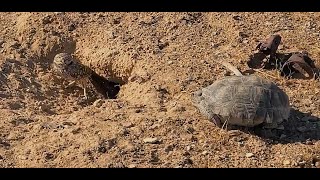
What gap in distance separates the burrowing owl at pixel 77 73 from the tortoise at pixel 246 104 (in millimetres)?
1606

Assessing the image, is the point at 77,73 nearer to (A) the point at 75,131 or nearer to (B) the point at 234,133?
(A) the point at 75,131

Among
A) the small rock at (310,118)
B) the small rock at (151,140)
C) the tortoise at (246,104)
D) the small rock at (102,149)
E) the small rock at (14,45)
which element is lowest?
the small rock at (102,149)

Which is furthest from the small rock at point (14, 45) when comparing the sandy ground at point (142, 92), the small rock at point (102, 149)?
the small rock at point (102, 149)

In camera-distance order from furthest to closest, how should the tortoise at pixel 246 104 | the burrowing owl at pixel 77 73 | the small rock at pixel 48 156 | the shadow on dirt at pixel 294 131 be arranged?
the burrowing owl at pixel 77 73 < the shadow on dirt at pixel 294 131 < the tortoise at pixel 246 104 < the small rock at pixel 48 156

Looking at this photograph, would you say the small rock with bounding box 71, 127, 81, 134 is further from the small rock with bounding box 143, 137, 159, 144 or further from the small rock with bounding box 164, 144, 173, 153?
the small rock with bounding box 164, 144, 173, 153

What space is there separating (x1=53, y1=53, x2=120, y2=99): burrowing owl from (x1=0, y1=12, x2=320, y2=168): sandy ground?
0.15 m

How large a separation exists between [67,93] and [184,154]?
205 centimetres

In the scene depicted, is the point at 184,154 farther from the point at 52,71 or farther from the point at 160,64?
the point at 52,71

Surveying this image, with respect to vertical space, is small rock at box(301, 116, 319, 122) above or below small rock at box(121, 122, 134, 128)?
below

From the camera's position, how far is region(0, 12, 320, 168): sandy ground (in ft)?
15.7

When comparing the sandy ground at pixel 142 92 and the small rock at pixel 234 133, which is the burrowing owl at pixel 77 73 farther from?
the small rock at pixel 234 133

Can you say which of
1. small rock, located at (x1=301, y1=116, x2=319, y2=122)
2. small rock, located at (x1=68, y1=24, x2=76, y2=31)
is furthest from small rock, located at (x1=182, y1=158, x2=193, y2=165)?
small rock, located at (x1=68, y1=24, x2=76, y2=31)

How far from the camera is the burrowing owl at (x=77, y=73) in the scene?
6.22 m

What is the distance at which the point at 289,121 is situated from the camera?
207 inches
